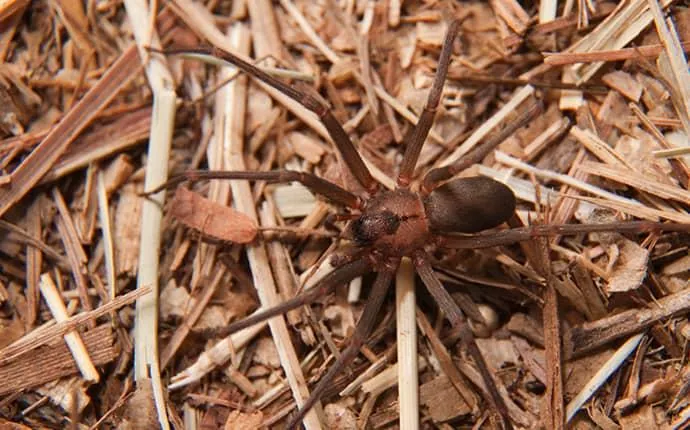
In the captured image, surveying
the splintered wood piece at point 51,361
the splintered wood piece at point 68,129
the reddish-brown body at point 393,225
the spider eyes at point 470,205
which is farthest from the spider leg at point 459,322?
the splintered wood piece at point 68,129

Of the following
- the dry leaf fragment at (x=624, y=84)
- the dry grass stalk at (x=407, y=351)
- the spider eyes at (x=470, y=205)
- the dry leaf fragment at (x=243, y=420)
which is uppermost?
the dry leaf fragment at (x=624, y=84)

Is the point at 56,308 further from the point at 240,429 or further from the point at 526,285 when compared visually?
the point at 526,285

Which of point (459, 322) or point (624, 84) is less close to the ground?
point (624, 84)

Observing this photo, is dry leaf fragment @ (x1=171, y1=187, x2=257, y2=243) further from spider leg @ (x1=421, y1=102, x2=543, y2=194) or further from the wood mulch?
spider leg @ (x1=421, y1=102, x2=543, y2=194)

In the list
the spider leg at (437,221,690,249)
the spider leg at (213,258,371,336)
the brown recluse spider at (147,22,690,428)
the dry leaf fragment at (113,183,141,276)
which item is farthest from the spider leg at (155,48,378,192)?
the dry leaf fragment at (113,183,141,276)

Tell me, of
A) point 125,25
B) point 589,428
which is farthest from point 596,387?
point 125,25

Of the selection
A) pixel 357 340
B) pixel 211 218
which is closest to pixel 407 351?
pixel 357 340

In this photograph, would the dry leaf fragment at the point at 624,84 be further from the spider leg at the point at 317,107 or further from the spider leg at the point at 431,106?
the spider leg at the point at 317,107

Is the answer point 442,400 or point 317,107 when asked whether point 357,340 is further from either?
point 317,107
